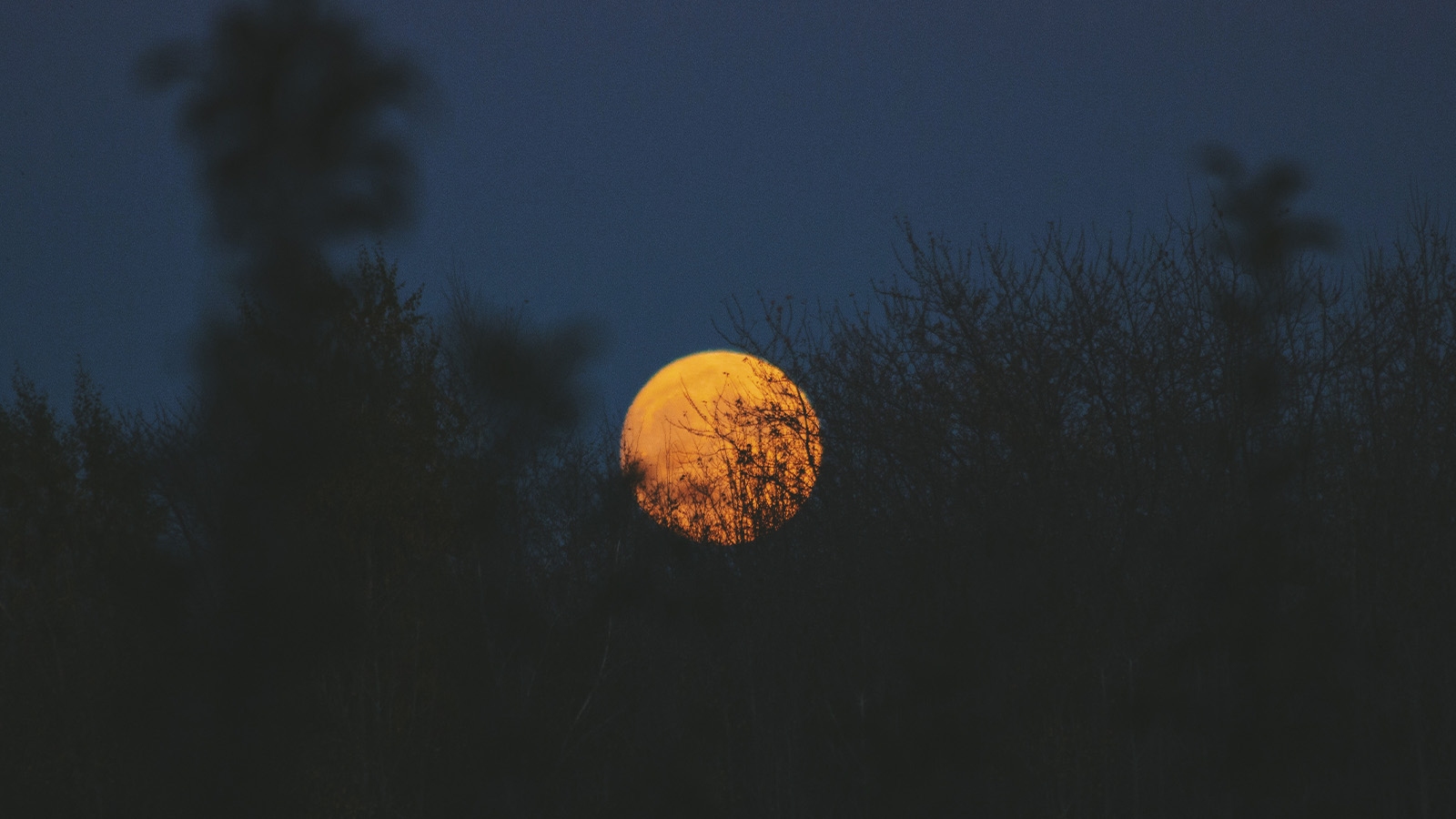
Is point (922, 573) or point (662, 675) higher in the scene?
point (662, 675)

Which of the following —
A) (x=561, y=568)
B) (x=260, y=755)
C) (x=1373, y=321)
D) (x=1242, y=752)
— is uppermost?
(x=561, y=568)

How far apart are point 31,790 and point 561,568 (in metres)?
9.82

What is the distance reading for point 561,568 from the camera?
27.3 metres

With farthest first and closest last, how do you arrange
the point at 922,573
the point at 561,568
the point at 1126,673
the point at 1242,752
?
the point at 561,568
the point at 922,573
the point at 1126,673
the point at 1242,752

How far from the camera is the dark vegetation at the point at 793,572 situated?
15484mm

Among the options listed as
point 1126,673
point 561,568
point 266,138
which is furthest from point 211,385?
point 1126,673

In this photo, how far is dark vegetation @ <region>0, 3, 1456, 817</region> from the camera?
1548 cm

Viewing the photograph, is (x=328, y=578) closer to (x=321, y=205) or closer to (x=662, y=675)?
(x=321, y=205)

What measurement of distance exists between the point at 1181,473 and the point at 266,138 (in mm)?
12736

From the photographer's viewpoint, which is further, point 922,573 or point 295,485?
point 295,485

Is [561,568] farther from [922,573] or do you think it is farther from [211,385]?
[922,573]

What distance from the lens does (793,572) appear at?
18.8m

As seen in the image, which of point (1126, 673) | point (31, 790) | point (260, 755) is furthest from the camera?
point (31, 790)

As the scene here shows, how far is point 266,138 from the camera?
65.0ft
